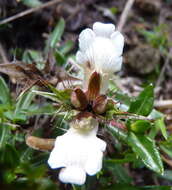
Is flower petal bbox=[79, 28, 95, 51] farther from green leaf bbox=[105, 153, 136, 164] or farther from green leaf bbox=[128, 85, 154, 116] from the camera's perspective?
green leaf bbox=[105, 153, 136, 164]

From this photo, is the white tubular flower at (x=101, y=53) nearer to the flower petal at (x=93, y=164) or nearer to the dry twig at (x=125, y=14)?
the flower petal at (x=93, y=164)

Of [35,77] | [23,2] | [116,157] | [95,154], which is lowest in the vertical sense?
[116,157]

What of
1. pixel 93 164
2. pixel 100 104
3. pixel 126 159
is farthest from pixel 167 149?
pixel 93 164

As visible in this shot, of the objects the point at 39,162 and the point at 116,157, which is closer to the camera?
the point at 39,162

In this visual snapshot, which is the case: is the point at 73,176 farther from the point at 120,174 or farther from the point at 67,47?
the point at 67,47

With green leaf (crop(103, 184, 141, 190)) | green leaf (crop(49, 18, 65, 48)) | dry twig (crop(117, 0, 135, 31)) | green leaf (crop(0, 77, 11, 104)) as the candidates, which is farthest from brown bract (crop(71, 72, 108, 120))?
dry twig (crop(117, 0, 135, 31))

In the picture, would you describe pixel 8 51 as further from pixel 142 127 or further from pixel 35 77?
pixel 142 127

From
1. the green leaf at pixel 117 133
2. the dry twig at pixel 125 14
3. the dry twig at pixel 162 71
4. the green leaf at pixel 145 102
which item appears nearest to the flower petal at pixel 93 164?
the green leaf at pixel 117 133

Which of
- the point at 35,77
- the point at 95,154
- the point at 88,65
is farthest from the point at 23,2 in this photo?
the point at 95,154
